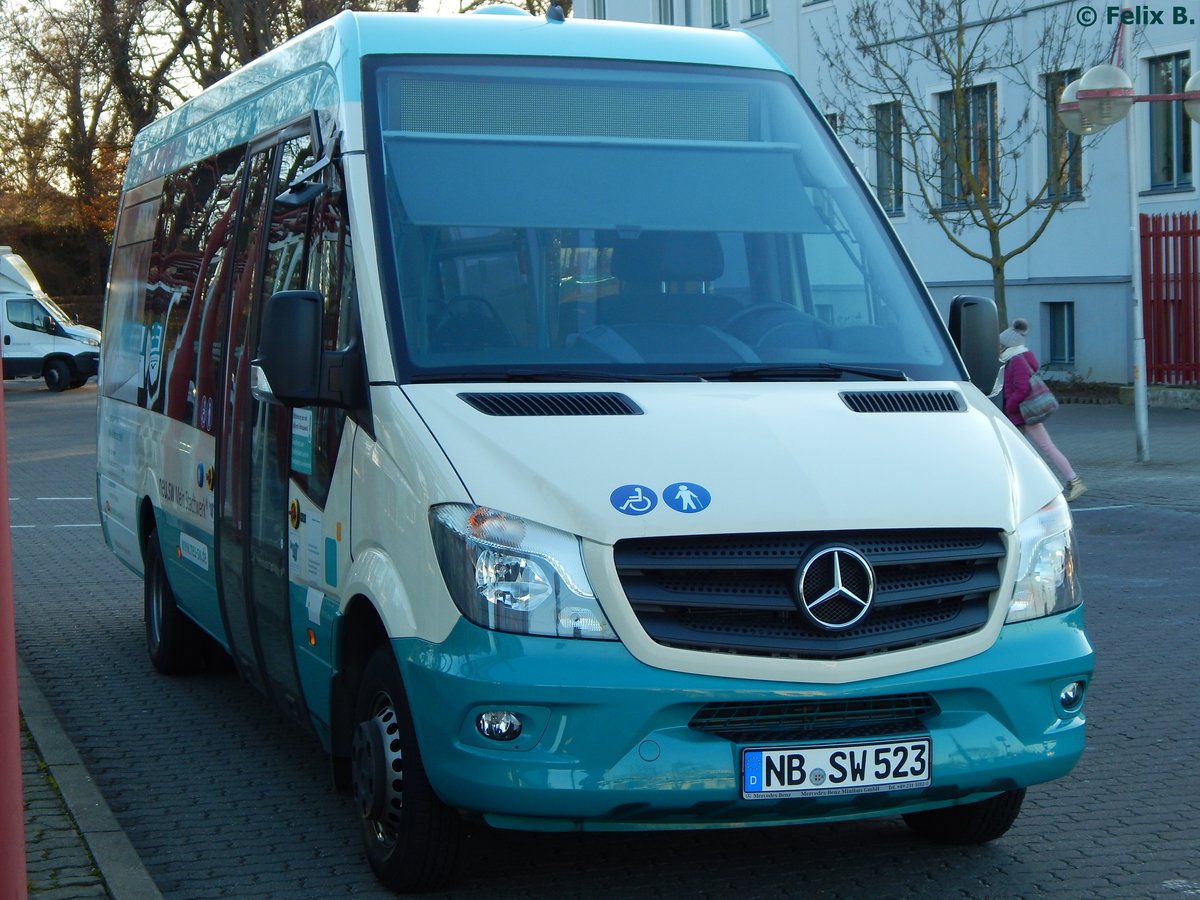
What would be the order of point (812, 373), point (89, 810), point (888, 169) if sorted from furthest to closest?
point (888, 169) → point (89, 810) → point (812, 373)

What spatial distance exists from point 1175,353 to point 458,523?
2344 centimetres

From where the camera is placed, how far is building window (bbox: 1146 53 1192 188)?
28047 millimetres

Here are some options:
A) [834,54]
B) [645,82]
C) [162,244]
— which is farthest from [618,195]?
[834,54]

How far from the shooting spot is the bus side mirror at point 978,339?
5.88 meters

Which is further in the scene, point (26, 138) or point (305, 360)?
point (26, 138)

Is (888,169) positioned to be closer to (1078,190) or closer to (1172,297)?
(1078,190)

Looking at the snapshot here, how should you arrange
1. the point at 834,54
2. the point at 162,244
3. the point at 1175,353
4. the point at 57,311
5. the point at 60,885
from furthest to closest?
1. the point at 57,311
2. the point at 834,54
3. the point at 1175,353
4. the point at 162,244
5. the point at 60,885

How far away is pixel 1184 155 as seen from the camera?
28.0 metres

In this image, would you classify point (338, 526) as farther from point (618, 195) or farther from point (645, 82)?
point (645, 82)

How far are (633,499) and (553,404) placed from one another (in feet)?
1.79

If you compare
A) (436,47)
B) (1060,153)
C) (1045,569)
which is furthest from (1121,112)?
(1045,569)

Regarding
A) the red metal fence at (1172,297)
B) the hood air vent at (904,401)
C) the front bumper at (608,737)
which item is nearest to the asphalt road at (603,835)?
the front bumper at (608,737)

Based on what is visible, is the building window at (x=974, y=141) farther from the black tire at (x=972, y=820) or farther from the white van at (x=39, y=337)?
the black tire at (x=972, y=820)

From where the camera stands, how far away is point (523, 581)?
15.0ft
